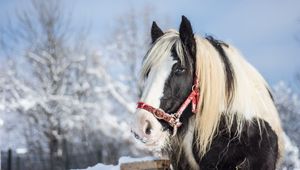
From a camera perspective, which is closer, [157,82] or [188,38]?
[157,82]

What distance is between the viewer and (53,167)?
30109mm

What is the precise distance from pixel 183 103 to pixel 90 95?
26.5m

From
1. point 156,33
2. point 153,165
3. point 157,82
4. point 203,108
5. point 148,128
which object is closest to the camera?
point 148,128

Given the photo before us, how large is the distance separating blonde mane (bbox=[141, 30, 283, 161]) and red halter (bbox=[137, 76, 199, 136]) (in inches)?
1.8

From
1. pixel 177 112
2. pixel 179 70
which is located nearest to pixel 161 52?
pixel 179 70

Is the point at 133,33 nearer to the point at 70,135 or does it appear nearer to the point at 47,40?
the point at 47,40

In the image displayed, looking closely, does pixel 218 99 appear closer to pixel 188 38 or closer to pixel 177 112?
pixel 177 112

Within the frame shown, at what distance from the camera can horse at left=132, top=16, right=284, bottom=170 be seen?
3.67m

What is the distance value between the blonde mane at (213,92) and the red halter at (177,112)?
5 centimetres

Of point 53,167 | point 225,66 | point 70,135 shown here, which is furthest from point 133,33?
point 225,66

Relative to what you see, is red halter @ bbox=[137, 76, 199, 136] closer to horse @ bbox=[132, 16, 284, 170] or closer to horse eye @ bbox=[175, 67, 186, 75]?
horse @ bbox=[132, 16, 284, 170]

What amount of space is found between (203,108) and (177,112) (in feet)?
0.75

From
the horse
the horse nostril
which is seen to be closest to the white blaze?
the horse

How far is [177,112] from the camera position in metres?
3.67
